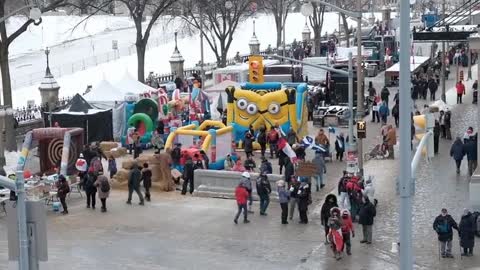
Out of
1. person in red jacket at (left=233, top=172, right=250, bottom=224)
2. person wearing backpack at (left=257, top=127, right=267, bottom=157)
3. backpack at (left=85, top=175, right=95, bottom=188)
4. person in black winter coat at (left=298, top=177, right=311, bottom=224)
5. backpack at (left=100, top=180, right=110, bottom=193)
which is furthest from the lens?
person wearing backpack at (left=257, top=127, right=267, bottom=157)

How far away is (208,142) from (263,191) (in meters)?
5.60

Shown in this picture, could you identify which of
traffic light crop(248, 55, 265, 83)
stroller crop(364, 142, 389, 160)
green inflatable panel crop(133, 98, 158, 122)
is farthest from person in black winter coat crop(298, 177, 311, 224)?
traffic light crop(248, 55, 265, 83)

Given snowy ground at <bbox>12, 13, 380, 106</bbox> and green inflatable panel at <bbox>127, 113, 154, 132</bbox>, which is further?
snowy ground at <bbox>12, 13, 380, 106</bbox>

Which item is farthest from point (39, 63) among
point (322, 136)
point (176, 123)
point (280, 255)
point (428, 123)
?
point (428, 123)

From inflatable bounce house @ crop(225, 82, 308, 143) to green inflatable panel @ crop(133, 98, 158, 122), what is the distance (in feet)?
9.71

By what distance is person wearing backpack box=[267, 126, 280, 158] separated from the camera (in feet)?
99.8

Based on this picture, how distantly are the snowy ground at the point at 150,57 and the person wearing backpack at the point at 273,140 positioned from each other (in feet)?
67.2

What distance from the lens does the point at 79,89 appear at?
178ft

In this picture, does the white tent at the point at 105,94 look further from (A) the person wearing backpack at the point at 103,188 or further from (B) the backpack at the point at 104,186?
(B) the backpack at the point at 104,186

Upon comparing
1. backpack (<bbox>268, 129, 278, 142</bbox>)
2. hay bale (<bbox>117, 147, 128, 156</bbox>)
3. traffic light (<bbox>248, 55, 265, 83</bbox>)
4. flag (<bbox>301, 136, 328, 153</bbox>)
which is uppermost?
traffic light (<bbox>248, 55, 265, 83</bbox>)

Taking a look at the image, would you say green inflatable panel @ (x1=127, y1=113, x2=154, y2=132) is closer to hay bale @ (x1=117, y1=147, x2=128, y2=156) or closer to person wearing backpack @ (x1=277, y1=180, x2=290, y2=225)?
hay bale @ (x1=117, y1=147, x2=128, y2=156)

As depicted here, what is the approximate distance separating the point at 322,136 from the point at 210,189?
5.63 m

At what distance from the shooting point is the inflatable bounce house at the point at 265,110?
31.6 metres

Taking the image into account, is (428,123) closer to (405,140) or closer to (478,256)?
(405,140)
